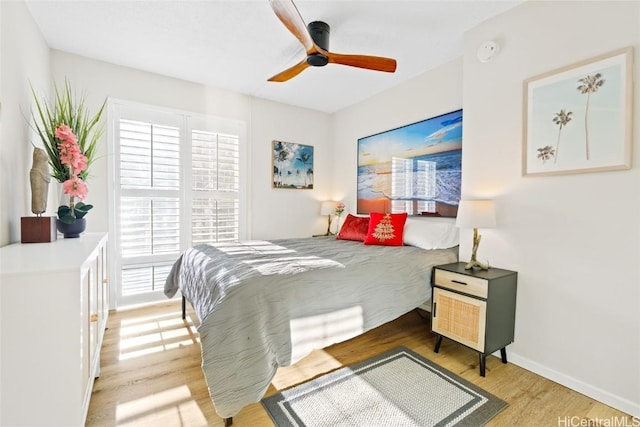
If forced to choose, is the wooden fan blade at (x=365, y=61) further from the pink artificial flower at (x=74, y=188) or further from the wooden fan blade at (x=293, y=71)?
the pink artificial flower at (x=74, y=188)

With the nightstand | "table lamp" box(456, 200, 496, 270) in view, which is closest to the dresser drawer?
the nightstand

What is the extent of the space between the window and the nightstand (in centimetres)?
274

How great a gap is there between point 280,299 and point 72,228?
65.2 inches

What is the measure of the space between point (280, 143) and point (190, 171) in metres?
1.32

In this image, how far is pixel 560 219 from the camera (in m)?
1.91

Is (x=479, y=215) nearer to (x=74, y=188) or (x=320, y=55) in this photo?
(x=320, y=55)

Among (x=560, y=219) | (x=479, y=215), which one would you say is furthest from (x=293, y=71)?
(x=560, y=219)

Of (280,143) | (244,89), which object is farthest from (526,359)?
(244,89)

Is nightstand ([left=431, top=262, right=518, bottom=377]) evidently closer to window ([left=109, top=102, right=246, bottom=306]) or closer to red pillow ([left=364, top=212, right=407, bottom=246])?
red pillow ([left=364, top=212, right=407, bottom=246])

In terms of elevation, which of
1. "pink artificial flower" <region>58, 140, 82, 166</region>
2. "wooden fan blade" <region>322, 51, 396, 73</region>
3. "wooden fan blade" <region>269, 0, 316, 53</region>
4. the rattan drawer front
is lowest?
the rattan drawer front

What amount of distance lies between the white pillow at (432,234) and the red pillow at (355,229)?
52 centimetres

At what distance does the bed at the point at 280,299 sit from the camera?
147 centimetres

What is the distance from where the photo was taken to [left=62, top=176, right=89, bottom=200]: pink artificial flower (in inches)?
76.9

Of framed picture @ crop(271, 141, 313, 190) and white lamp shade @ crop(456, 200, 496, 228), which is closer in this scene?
white lamp shade @ crop(456, 200, 496, 228)
